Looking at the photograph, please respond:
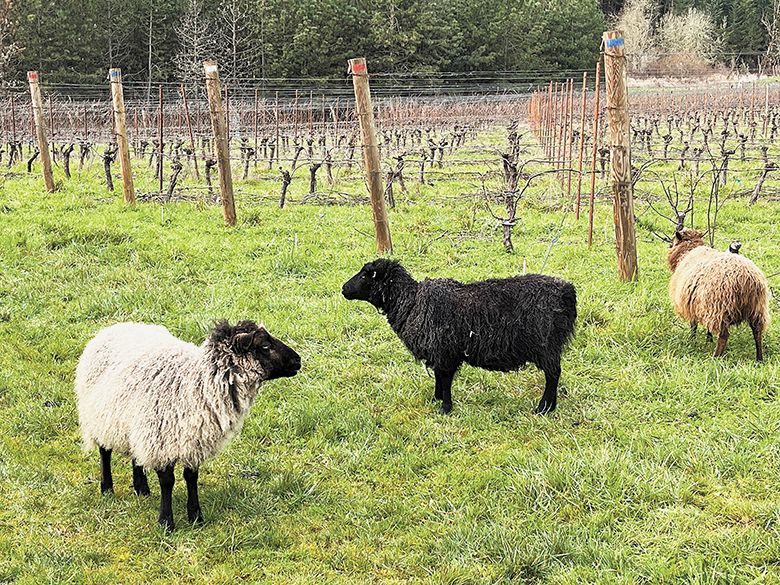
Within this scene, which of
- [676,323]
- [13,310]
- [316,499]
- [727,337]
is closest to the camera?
[316,499]

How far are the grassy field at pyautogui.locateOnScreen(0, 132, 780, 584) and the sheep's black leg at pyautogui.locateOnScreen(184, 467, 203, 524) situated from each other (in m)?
0.07

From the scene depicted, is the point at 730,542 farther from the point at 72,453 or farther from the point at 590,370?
the point at 72,453

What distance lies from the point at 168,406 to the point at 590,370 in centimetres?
335

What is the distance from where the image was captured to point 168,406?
392cm

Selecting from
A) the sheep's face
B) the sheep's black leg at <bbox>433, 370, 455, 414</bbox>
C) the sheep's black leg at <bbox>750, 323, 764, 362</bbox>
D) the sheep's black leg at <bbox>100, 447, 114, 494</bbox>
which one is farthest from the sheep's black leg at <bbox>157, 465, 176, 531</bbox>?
the sheep's black leg at <bbox>750, 323, 764, 362</bbox>

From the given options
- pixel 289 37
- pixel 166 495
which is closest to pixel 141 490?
pixel 166 495

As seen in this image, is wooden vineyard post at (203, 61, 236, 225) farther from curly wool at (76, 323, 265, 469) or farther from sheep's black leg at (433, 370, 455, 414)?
curly wool at (76, 323, 265, 469)

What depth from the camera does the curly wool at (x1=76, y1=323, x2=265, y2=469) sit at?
385 cm

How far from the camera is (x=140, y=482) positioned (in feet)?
13.8

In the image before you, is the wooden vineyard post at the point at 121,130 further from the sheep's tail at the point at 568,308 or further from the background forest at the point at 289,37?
the background forest at the point at 289,37

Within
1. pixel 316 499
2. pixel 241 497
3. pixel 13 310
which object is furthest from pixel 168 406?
pixel 13 310

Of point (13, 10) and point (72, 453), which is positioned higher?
point (13, 10)

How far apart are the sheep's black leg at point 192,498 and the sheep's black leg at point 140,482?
0.42 metres

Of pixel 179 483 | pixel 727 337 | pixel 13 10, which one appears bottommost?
pixel 179 483
